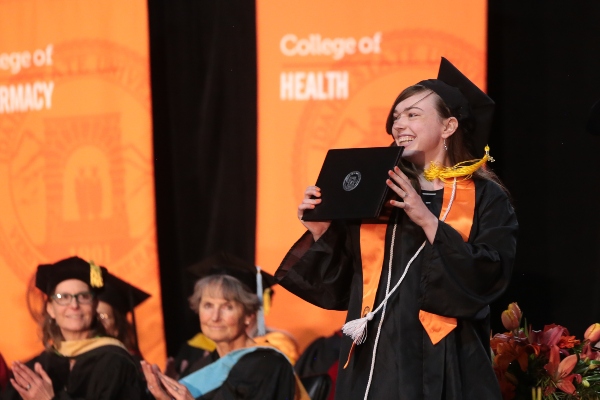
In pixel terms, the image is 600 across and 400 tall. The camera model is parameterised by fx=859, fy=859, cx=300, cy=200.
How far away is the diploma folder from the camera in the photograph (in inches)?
100

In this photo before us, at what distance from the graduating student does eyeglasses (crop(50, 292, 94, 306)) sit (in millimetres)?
2471

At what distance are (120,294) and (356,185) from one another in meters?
2.74

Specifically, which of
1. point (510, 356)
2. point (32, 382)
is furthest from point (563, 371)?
point (32, 382)

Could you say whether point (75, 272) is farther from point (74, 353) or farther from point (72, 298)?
point (74, 353)

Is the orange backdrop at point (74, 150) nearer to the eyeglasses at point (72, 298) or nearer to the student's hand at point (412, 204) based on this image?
the eyeglasses at point (72, 298)

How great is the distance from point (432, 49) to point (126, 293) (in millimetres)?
2221

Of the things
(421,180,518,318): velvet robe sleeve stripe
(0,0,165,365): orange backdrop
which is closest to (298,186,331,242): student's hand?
(421,180,518,318): velvet robe sleeve stripe

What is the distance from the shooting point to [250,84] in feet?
15.9

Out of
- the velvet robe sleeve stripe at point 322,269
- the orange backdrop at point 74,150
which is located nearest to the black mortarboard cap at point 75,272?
the orange backdrop at point 74,150

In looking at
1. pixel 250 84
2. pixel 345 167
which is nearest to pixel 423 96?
pixel 345 167

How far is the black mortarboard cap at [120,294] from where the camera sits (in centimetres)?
499

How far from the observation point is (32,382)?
15.8 feet

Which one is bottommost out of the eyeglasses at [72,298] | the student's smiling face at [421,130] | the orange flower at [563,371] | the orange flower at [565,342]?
the eyeglasses at [72,298]

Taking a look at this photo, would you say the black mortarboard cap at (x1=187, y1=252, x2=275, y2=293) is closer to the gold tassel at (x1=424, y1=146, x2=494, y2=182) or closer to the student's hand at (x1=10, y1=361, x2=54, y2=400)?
the student's hand at (x1=10, y1=361, x2=54, y2=400)
